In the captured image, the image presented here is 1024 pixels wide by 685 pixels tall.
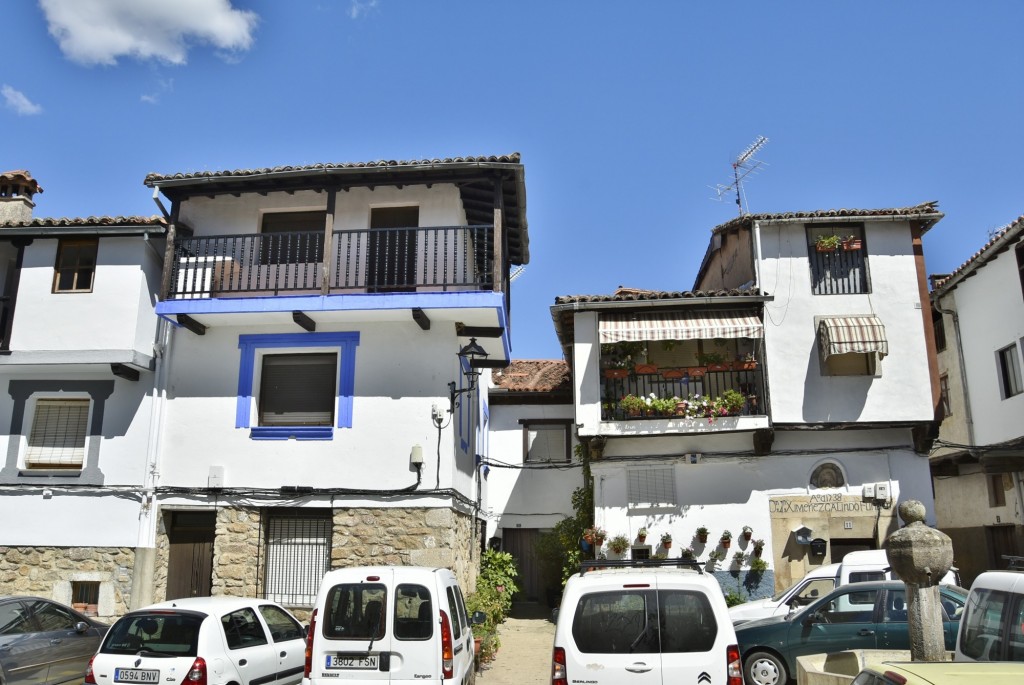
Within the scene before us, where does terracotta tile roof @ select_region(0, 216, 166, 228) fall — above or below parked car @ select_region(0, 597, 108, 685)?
above

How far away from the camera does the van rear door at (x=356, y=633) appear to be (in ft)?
26.7

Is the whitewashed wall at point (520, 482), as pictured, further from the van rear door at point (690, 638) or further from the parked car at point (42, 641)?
the van rear door at point (690, 638)

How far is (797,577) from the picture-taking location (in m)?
15.9

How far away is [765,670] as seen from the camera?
10.7 m

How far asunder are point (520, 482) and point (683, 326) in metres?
7.02

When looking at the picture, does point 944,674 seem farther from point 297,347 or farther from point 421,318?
point 297,347

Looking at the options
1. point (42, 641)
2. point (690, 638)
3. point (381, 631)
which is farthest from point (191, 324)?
point (690, 638)

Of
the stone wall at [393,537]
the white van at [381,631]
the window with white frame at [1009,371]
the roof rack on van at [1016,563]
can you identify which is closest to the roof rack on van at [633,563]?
the white van at [381,631]

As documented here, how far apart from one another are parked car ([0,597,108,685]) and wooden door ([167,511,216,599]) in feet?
12.4

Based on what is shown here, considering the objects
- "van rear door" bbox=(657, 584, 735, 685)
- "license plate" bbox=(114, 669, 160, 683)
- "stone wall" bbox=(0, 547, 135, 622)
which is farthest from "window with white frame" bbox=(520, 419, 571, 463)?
"van rear door" bbox=(657, 584, 735, 685)

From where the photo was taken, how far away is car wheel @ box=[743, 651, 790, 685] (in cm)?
1064

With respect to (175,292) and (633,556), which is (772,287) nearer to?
(633,556)

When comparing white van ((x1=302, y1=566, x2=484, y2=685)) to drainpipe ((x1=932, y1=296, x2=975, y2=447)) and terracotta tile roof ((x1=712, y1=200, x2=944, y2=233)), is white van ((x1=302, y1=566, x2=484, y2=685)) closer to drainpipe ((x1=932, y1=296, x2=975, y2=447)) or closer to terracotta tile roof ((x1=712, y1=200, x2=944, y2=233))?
terracotta tile roof ((x1=712, y1=200, x2=944, y2=233))

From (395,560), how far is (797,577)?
318 inches
